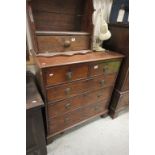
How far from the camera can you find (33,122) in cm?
103

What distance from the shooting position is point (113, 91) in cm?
175

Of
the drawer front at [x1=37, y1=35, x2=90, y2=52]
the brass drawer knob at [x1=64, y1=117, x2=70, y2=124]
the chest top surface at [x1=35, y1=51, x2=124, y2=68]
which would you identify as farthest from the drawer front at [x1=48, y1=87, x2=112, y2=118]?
the drawer front at [x1=37, y1=35, x2=90, y2=52]

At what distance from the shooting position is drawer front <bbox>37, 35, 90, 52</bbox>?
1.21 meters

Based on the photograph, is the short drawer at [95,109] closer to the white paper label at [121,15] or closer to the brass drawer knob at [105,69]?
the brass drawer knob at [105,69]

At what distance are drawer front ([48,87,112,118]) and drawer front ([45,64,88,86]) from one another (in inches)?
9.5

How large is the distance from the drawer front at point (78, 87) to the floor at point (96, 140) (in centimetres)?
61

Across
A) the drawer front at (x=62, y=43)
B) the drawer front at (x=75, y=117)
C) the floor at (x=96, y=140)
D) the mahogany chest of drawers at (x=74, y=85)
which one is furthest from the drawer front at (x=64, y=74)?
the floor at (x=96, y=140)

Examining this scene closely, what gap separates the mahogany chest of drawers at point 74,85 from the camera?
1089 mm

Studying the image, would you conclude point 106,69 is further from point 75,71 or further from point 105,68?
point 75,71

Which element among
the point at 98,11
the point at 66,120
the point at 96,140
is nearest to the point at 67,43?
the point at 98,11

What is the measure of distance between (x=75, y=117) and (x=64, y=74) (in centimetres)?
63

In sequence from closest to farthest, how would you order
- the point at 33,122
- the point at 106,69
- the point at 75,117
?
the point at 33,122
the point at 106,69
the point at 75,117
